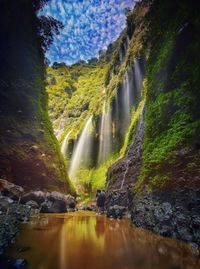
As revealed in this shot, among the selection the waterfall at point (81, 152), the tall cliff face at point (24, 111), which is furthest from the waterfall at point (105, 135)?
the tall cliff face at point (24, 111)

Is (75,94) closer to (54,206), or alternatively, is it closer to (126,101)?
(126,101)

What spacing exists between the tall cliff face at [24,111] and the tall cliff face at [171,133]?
7.43 m

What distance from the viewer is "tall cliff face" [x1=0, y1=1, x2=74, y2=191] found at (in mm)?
18219

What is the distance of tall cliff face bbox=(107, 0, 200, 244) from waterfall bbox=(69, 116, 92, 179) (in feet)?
86.1

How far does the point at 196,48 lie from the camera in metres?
10.8

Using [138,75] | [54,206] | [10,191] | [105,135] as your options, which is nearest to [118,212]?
[54,206]

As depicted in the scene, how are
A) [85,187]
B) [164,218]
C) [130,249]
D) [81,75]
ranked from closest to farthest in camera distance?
[130,249]
[164,218]
[85,187]
[81,75]

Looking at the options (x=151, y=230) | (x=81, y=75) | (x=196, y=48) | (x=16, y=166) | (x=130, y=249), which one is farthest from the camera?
(x=81, y=75)

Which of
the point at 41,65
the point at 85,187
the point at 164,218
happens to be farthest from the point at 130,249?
the point at 85,187

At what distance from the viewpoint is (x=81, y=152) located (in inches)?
1752

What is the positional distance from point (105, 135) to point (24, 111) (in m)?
21.0

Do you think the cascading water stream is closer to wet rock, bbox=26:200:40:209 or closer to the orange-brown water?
wet rock, bbox=26:200:40:209

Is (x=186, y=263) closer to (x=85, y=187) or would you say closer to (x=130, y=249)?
(x=130, y=249)

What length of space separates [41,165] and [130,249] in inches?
582
